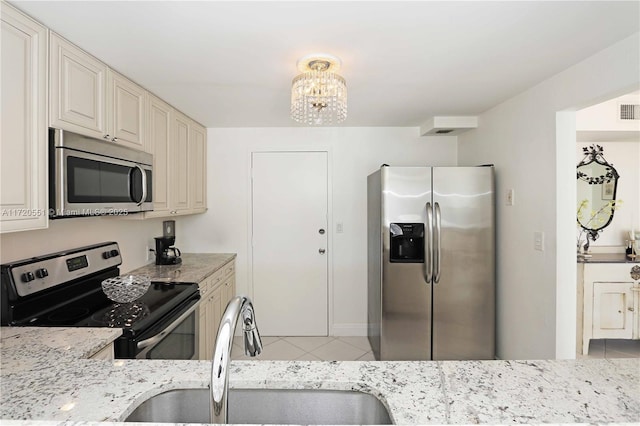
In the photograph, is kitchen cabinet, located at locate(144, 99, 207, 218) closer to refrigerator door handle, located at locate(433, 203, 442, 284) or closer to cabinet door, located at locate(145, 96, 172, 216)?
cabinet door, located at locate(145, 96, 172, 216)

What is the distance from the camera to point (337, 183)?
341cm

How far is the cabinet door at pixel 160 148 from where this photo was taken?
91.8 inches

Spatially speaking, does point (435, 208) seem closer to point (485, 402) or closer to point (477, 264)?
point (477, 264)

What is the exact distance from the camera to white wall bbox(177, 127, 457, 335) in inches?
134

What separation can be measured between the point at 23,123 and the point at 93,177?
0.39 m

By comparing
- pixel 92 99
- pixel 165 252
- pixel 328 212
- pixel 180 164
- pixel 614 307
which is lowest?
pixel 614 307

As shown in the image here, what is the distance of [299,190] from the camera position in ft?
11.2

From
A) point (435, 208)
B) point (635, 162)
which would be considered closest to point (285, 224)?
point (435, 208)

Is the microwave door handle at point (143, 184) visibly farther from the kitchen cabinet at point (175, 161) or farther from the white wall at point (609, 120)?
the white wall at point (609, 120)

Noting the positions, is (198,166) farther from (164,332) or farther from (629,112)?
(629,112)

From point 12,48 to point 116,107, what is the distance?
635 millimetres

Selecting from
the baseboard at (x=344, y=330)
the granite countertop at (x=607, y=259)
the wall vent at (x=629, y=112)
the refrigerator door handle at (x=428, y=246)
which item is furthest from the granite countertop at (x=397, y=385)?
the wall vent at (x=629, y=112)

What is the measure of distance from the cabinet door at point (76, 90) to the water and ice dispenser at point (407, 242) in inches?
84.2

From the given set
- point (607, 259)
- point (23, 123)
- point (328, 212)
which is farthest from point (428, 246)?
point (23, 123)
